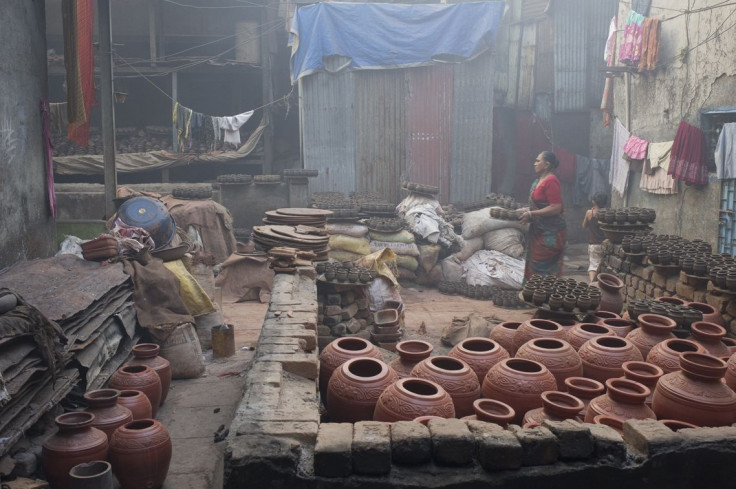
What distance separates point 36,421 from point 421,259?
738cm

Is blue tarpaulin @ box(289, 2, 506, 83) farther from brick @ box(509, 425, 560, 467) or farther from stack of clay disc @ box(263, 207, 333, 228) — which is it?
brick @ box(509, 425, 560, 467)

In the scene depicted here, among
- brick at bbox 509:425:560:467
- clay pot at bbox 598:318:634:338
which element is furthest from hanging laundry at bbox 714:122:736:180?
brick at bbox 509:425:560:467

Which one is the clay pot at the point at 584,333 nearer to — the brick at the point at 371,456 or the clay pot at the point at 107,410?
the brick at the point at 371,456

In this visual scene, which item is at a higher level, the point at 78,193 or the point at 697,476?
the point at 78,193

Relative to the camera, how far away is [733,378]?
391 centimetres

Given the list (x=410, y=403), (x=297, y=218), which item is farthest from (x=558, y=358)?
(x=297, y=218)

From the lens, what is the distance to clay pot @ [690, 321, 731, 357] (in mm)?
4469

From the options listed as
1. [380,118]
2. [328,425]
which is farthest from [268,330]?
[380,118]

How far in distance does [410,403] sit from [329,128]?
11.0 m

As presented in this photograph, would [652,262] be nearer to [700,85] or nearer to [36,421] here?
[700,85]

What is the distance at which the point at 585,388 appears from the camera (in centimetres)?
Answer: 389

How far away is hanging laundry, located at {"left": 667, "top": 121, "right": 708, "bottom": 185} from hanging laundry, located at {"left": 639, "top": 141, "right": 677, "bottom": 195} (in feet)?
1.61

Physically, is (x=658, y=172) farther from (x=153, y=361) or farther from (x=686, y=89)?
(x=153, y=361)

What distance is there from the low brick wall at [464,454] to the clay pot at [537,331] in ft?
4.71
